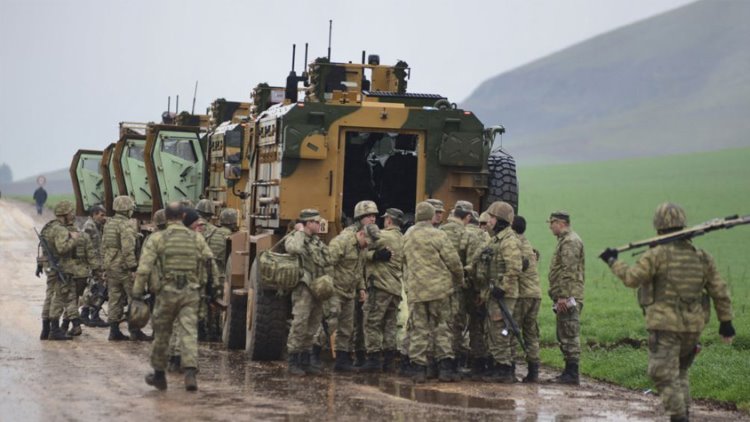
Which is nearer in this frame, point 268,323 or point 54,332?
point 268,323

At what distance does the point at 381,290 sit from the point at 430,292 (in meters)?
0.85

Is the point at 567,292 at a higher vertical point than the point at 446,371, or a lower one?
higher

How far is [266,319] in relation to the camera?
15.5 m

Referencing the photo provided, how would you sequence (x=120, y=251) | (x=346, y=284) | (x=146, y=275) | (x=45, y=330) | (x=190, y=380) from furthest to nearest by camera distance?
(x=120, y=251), (x=45, y=330), (x=346, y=284), (x=146, y=275), (x=190, y=380)

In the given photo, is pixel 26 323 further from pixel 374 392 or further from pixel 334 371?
pixel 374 392

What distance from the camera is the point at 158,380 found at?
12961 mm

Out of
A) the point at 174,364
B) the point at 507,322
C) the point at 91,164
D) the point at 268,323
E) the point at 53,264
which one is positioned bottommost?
the point at 174,364

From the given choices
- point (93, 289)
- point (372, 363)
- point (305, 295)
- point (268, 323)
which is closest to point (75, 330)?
point (93, 289)

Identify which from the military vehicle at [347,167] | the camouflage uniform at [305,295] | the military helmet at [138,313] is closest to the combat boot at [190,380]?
the military helmet at [138,313]

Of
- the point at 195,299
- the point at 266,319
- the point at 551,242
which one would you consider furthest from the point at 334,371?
the point at 551,242

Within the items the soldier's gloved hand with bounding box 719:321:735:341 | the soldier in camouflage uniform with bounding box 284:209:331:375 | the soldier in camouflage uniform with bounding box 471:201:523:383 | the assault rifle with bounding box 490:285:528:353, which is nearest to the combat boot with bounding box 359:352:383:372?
the soldier in camouflage uniform with bounding box 284:209:331:375

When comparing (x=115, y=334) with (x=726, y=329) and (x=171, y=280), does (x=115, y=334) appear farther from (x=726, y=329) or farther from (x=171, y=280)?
(x=726, y=329)

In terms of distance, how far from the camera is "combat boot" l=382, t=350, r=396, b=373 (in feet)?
49.6

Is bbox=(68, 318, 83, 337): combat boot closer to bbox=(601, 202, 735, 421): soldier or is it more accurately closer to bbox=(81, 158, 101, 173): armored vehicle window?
bbox=(601, 202, 735, 421): soldier
